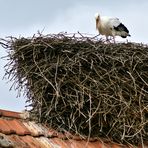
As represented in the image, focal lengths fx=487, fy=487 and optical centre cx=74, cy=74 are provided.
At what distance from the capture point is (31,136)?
355 cm

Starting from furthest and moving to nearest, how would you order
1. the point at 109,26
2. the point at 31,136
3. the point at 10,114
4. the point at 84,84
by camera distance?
the point at 109,26
the point at 84,84
the point at 10,114
the point at 31,136

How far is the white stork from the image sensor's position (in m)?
8.13

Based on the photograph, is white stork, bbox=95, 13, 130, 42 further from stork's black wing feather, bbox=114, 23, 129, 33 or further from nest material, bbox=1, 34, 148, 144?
nest material, bbox=1, 34, 148, 144

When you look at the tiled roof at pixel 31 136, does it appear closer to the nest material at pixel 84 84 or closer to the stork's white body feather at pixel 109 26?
the nest material at pixel 84 84

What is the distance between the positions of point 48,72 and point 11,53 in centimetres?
59

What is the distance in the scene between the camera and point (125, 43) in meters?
5.38

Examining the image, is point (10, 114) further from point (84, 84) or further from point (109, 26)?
point (109, 26)

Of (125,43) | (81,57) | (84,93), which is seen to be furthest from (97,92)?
(125,43)

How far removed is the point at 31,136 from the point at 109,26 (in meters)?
4.82

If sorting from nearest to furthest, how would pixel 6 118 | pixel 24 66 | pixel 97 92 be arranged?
1. pixel 6 118
2. pixel 97 92
3. pixel 24 66

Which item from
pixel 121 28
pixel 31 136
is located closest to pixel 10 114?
pixel 31 136

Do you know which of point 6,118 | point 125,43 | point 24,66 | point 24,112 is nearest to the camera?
point 6,118

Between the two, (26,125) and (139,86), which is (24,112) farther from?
(139,86)

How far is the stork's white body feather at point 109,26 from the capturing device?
8133 mm
